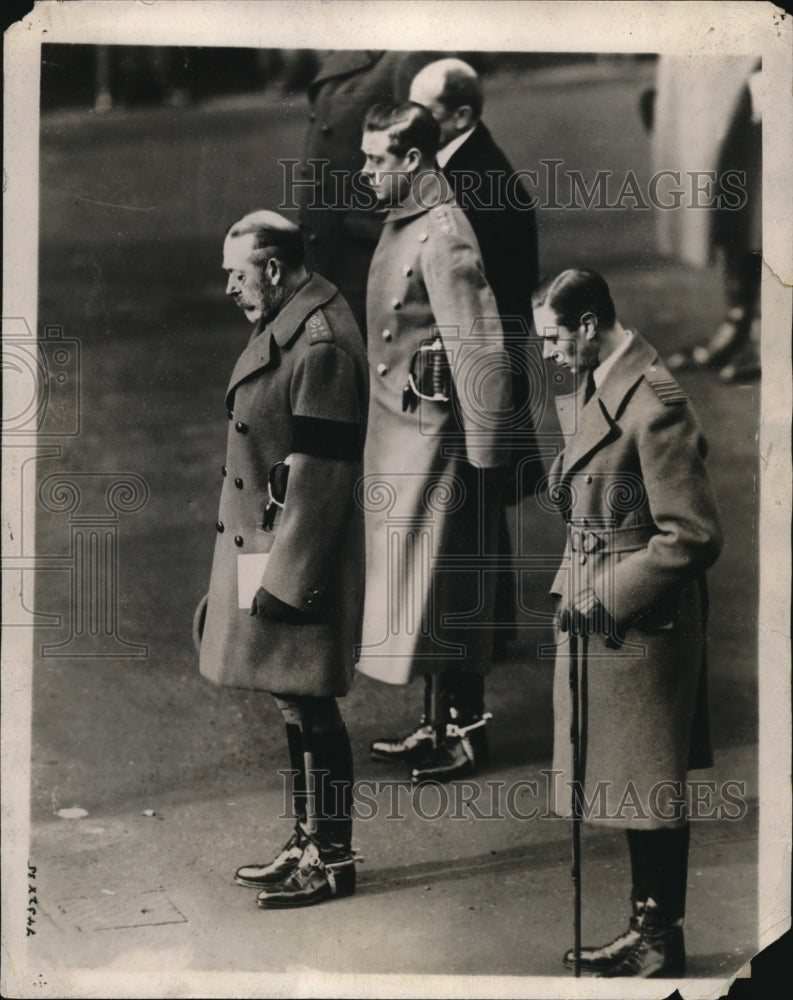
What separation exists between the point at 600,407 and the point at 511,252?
48 cm

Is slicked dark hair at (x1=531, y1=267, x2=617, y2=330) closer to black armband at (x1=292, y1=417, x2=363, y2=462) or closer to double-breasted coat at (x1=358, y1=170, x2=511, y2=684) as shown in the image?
double-breasted coat at (x1=358, y1=170, x2=511, y2=684)

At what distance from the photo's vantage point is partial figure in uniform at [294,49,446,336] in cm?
354

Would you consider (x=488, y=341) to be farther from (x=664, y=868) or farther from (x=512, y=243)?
(x=664, y=868)

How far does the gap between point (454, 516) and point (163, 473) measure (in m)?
0.79

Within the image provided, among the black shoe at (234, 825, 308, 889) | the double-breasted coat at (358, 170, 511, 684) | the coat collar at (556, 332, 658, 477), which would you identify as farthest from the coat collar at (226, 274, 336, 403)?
the black shoe at (234, 825, 308, 889)

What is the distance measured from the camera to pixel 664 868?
11.5 feet

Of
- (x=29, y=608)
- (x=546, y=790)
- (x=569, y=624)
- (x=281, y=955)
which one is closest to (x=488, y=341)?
(x=569, y=624)

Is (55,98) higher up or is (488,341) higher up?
(55,98)

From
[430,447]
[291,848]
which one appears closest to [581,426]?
[430,447]

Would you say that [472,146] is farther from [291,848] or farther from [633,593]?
[291,848]

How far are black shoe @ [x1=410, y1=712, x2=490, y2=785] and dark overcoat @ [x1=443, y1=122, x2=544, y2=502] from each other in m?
0.64

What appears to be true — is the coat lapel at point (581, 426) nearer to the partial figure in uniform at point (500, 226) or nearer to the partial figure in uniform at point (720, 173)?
the partial figure in uniform at point (500, 226)

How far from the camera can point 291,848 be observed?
356 centimetres

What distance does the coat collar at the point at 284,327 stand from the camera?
348cm
